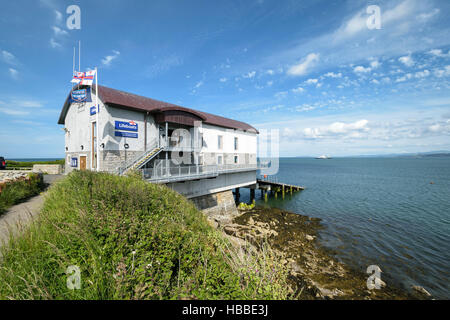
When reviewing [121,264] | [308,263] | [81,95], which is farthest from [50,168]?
[308,263]

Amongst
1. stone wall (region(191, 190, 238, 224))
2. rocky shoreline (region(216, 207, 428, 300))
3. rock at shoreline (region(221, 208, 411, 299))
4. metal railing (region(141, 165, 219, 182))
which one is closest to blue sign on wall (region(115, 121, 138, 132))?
metal railing (region(141, 165, 219, 182))

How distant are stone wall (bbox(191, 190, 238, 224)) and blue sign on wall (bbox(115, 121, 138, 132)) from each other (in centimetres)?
914

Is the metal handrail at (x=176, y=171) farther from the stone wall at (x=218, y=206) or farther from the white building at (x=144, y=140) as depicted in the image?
the stone wall at (x=218, y=206)

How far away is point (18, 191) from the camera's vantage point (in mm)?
9992

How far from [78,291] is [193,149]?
17.3 meters

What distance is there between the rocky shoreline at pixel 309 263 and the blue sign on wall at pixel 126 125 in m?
11.6

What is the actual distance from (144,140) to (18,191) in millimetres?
8776

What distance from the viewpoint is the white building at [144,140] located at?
1470cm

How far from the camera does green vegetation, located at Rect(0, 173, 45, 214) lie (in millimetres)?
8840

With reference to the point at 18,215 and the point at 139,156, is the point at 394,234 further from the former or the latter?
the point at 18,215

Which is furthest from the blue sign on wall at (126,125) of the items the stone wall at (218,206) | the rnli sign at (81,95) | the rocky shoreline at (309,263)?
the rocky shoreline at (309,263)
